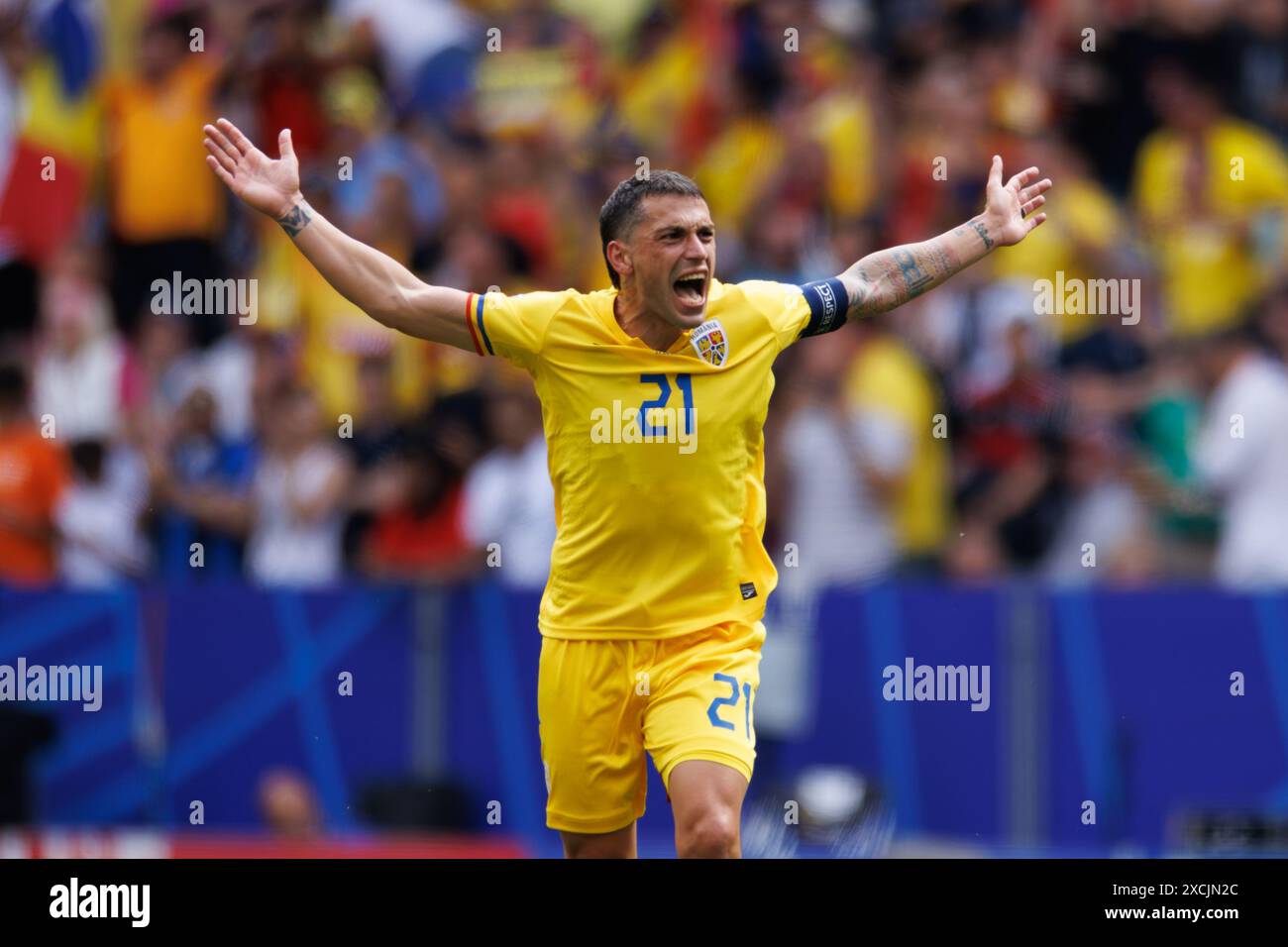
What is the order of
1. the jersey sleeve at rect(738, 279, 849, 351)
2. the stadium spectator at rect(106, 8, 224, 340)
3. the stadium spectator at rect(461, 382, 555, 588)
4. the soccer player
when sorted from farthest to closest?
the stadium spectator at rect(106, 8, 224, 340)
the stadium spectator at rect(461, 382, 555, 588)
the jersey sleeve at rect(738, 279, 849, 351)
the soccer player

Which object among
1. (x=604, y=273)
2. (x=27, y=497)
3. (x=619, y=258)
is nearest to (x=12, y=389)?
(x=27, y=497)

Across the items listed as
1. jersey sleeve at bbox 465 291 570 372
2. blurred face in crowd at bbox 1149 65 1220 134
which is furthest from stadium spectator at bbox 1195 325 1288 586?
jersey sleeve at bbox 465 291 570 372

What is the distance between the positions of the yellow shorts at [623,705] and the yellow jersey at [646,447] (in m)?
0.08

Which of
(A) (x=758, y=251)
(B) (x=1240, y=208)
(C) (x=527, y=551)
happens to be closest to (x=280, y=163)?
(C) (x=527, y=551)

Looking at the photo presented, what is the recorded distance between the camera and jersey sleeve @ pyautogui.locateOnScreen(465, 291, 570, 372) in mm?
9328

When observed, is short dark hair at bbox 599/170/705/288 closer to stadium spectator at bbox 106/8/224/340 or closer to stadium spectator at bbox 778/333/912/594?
stadium spectator at bbox 778/333/912/594

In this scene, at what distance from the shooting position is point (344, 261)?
931 cm

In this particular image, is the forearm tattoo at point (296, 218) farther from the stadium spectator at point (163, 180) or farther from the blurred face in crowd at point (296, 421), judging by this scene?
the stadium spectator at point (163, 180)

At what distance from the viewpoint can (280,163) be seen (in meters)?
9.43

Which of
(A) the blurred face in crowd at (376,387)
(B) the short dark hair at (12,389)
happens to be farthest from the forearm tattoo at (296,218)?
(B) the short dark hair at (12,389)

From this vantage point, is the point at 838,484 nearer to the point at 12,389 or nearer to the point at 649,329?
the point at 649,329

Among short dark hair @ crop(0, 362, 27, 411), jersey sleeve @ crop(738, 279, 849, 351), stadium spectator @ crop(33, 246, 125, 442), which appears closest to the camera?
jersey sleeve @ crop(738, 279, 849, 351)

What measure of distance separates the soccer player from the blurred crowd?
4121 millimetres
